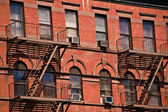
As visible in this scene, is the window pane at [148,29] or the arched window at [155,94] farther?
the window pane at [148,29]

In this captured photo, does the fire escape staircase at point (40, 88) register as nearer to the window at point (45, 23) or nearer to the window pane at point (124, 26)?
the window at point (45, 23)

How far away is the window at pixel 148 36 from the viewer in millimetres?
42906

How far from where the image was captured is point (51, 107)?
1465 inches

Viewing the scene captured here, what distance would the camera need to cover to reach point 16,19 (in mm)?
37844

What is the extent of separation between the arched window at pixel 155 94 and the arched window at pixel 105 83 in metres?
3.21

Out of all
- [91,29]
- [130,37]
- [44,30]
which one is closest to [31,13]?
[44,30]

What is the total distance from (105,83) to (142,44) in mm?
4093

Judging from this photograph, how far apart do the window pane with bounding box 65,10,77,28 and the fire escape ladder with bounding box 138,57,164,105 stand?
599 cm

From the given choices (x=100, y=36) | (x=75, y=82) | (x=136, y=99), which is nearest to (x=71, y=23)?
(x=100, y=36)

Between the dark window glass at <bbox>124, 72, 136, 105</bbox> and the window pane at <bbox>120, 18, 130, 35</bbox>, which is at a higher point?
the window pane at <bbox>120, 18, 130, 35</bbox>

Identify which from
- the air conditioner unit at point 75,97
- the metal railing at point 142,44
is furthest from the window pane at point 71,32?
the air conditioner unit at point 75,97

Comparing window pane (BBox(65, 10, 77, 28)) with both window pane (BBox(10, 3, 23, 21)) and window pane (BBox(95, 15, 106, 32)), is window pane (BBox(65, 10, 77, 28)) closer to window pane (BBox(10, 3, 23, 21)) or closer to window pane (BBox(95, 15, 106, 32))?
window pane (BBox(95, 15, 106, 32))

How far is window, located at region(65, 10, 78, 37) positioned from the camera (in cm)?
3988

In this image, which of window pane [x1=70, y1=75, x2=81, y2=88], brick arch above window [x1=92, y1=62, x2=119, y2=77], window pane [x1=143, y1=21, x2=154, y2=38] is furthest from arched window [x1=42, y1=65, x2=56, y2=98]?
window pane [x1=143, y1=21, x2=154, y2=38]
